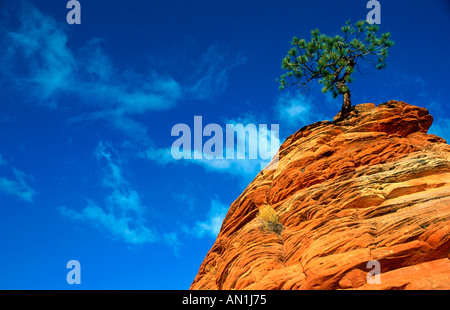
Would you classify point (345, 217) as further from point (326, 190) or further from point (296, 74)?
point (296, 74)

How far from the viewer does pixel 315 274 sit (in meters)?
12.5

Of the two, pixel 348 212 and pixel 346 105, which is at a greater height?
pixel 346 105

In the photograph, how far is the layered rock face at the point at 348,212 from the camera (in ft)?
39.5

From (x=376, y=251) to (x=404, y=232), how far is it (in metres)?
1.26

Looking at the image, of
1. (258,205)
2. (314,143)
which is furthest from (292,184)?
(314,143)

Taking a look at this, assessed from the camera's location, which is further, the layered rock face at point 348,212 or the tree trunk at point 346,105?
the tree trunk at point 346,105

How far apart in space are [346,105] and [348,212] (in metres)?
13.3

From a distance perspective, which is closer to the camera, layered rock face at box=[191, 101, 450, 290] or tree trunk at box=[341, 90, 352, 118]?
layered rock face at box=[191, 101, 450, 290]

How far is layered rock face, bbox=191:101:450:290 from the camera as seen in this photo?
12039 mm

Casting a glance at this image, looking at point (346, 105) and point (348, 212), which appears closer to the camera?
point (348, 212)

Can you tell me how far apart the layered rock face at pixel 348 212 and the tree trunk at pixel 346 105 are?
0.78m

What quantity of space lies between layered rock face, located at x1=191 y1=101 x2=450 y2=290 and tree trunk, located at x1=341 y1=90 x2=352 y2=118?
2.57 feet

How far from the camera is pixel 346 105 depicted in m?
26.6
